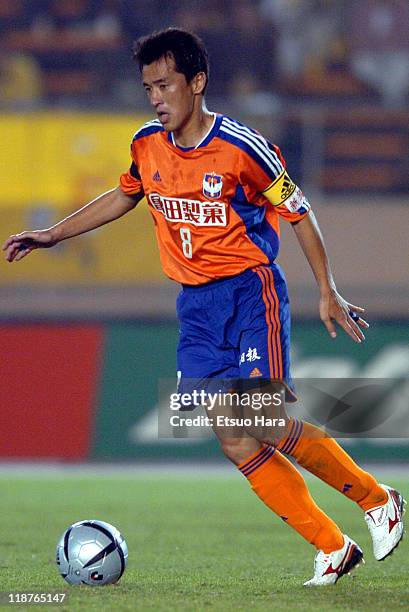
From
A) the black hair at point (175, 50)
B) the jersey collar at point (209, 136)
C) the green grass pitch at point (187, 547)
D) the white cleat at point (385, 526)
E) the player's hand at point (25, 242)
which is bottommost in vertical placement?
the green grass pitch at point (187, 547)

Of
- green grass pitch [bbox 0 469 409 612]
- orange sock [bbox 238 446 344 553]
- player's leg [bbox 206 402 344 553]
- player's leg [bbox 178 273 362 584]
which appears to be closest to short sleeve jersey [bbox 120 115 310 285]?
player's leg [bbox 178 273 362 584]

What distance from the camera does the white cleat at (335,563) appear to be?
4469mm

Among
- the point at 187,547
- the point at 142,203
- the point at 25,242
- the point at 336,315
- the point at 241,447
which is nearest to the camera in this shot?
the point at 336,315

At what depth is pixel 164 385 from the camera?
33.6ft

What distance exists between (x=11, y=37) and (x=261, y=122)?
3389 millimetres

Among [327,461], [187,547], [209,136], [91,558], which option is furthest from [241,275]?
[187,547]

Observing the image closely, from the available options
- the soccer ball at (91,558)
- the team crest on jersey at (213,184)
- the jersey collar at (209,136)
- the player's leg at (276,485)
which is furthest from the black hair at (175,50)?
the soccer ball at (91,558)

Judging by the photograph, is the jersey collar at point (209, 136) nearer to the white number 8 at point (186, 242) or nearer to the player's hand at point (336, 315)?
the white number 8 at point (186, 242)

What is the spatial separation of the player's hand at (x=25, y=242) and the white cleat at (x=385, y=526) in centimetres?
174

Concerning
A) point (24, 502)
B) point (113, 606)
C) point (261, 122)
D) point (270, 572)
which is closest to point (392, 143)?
point (261, 122)

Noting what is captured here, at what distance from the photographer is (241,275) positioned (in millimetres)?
4652

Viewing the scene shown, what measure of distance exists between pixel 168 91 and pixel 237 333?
98 centimetres

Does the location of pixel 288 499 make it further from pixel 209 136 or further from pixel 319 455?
pixel 209 136

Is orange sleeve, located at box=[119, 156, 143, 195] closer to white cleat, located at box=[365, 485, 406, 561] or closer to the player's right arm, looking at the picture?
the player's right arm
